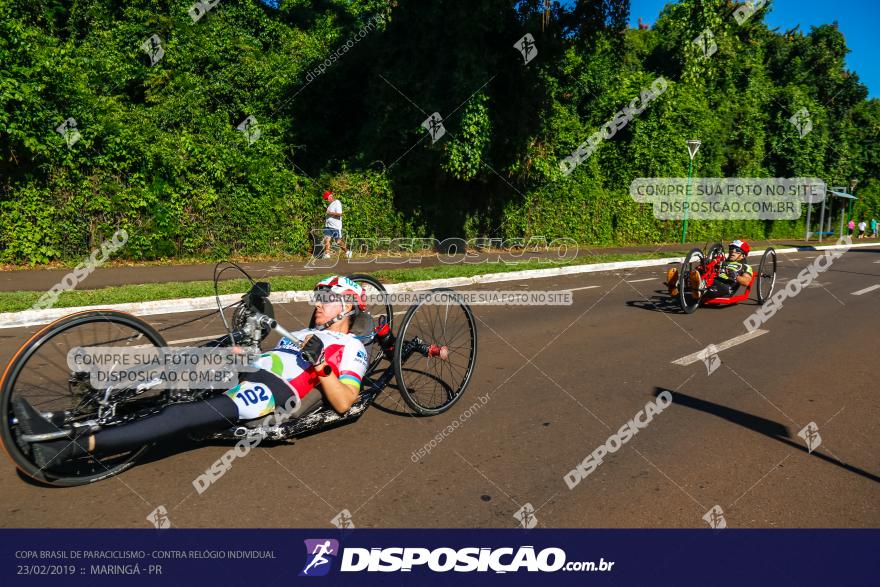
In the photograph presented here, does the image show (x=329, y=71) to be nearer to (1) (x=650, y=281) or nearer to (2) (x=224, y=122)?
(2) (x=224, y=122)

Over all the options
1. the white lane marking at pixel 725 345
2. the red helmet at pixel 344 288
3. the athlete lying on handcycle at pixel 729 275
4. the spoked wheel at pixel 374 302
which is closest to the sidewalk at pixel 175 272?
the athlete lying on handcycle at pixel 729 275

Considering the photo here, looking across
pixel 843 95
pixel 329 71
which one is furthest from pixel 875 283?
pixel 843 95

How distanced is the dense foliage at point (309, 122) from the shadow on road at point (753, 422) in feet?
39.0

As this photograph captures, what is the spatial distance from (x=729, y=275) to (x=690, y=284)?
3.43ft

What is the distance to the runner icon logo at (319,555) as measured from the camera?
111 inches

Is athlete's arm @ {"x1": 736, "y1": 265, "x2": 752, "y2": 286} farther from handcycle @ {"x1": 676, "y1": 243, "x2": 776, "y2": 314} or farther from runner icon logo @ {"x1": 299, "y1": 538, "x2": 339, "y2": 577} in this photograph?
runner icon logo @ {"x1": 299, "y1": 538, "x2": 339, "y2": 577}

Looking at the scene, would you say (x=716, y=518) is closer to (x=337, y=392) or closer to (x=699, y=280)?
(x=337, y=392)

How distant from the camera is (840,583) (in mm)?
2826

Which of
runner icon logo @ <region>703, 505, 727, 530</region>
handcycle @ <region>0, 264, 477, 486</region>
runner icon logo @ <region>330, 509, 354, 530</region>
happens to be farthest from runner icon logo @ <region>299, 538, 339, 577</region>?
runner icon logo @ <region>703, 505, 727, 530</region>

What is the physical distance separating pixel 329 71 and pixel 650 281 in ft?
38.3

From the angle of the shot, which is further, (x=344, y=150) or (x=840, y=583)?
(x=344, y=150)

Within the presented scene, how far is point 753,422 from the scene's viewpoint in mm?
4840

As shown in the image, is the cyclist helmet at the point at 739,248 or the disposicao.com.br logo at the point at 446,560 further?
the cyclist helmet at the point at 739,248

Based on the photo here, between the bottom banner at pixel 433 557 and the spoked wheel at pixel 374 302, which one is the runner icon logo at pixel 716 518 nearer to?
the bottom banner at pixel 433 557
